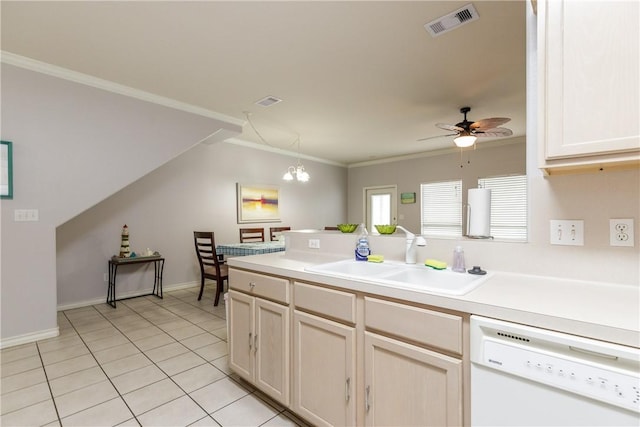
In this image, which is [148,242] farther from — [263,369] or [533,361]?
[533,361]

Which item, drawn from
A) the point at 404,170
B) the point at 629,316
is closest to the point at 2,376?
the point at 629,316

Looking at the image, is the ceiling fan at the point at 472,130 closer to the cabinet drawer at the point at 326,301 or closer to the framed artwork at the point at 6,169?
the cabinet drawer at the point at 326,301

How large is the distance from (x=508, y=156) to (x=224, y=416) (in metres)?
6.10

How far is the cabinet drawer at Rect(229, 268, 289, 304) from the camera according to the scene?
5.53 ft

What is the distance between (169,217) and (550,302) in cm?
479

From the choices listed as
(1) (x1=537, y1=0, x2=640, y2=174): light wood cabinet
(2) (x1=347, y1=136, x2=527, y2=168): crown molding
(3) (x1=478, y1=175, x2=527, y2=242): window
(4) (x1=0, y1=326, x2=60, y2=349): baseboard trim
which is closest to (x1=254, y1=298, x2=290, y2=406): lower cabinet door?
(1) (x1=537, y1=0, x2=640, y2=174): light wood cabinet

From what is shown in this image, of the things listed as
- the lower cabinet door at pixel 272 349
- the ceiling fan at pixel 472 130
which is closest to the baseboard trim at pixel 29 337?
the lower cabinet door at pixel 272 349

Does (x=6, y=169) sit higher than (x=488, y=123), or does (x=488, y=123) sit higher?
(x=488, y=123)

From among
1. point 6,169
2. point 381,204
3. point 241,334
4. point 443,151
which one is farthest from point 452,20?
point 381,204

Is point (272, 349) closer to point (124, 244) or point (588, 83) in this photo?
point (588, 83)

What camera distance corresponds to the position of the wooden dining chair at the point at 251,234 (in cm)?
495

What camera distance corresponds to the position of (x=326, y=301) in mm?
1476

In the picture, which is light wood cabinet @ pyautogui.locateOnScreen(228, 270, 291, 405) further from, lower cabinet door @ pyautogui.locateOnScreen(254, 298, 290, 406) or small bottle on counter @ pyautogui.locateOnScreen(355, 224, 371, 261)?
small bottle on counter @ pyautogui.locateOnScreen(355, 224, 371, 261)

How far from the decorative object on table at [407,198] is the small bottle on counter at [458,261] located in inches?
214
